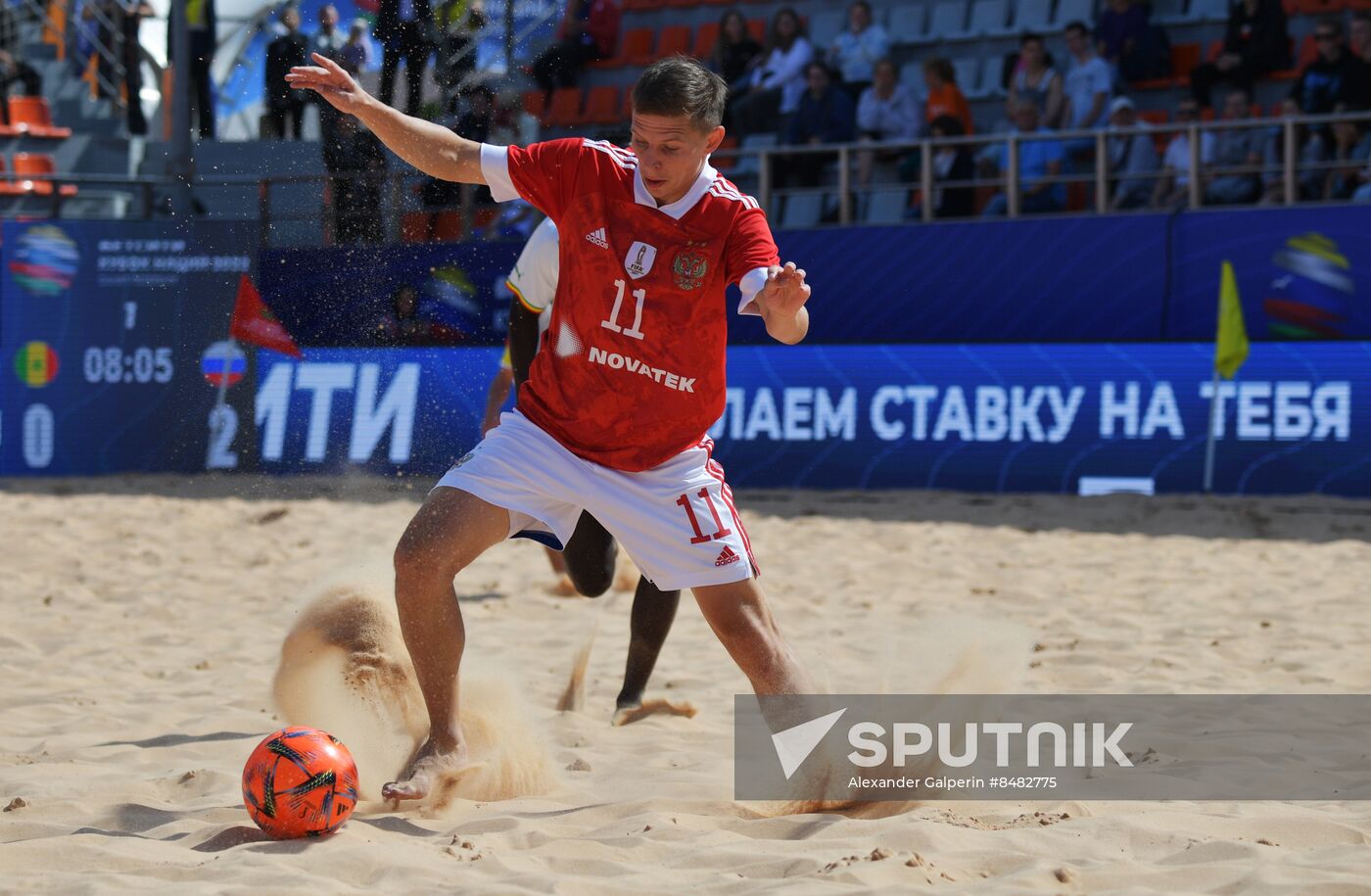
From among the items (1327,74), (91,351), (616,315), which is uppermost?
(1327,74)

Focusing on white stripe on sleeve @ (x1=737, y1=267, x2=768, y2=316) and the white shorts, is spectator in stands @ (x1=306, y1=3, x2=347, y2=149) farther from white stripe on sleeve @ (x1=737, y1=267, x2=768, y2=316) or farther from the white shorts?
white stripe on sleeve @ (x1=737, y1=267, x2=768, y2=316)

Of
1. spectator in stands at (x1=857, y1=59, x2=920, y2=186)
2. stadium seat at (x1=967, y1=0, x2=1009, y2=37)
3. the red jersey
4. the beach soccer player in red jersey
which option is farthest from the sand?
stadium seat at (x1=967, y1=0, x2=1009, y2=37)

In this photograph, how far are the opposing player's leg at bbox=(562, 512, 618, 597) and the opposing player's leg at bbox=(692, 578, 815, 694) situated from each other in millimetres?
1028

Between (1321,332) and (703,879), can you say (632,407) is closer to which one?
(703,879)

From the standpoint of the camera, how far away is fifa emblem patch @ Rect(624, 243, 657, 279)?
374 centimetres

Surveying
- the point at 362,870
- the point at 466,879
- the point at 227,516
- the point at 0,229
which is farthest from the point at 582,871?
the point at 0,229

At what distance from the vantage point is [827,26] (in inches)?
575

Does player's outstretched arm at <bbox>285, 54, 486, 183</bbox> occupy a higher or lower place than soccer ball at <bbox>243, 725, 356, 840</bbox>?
higher

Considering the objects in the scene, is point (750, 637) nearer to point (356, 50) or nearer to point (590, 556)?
point (590, 556)

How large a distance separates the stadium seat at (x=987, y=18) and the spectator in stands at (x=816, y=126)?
1.86m

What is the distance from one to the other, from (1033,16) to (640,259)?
11102 mm

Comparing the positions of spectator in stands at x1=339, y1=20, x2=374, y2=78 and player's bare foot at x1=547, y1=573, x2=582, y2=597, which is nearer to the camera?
spectator in stands at x1=339, y1=20, x2=374, y2=78

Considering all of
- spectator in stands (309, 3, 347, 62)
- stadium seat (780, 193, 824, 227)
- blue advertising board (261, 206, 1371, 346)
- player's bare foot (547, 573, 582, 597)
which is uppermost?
spectator in stands (309, 3, 347, 62)

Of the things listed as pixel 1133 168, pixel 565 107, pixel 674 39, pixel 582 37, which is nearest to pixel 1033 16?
pixel 1133 168
